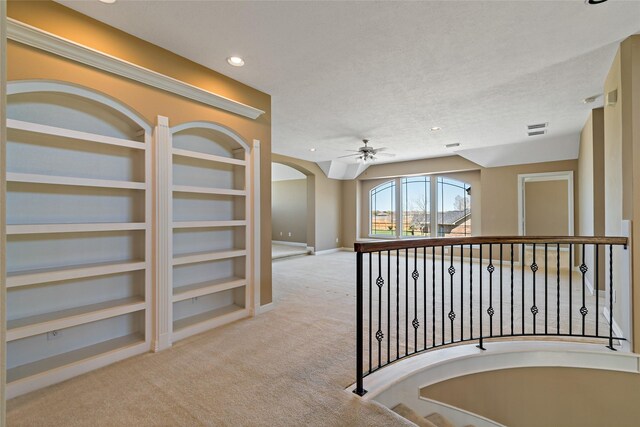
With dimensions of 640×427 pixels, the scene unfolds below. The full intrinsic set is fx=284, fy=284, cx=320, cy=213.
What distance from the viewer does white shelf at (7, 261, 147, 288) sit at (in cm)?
191

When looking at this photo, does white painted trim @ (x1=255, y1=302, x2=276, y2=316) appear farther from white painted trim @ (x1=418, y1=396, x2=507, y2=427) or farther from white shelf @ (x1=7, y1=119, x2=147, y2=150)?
white shelf @ (x1=7, y1=119, x2=147, y2=150)

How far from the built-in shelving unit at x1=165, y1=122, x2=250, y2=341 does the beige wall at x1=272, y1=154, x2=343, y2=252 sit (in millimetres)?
4631

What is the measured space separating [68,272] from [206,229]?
131 centimetres

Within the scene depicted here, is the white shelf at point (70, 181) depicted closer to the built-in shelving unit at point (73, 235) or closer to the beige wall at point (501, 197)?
the built-in shelving unit at point (73, 235)

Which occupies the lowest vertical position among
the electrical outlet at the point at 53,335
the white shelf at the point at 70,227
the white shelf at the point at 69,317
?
the electrical outlet at the point at 53,335

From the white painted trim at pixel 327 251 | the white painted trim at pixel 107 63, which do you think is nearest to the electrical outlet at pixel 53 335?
the white painted trim at pixel 107 63

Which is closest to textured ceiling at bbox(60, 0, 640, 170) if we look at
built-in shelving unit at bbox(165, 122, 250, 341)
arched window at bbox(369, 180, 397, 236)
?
built-in shelving unit at bbox(165, 122, 250, 341)

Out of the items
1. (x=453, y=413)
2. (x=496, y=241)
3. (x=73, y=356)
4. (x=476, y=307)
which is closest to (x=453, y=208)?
(x=476, y=307)

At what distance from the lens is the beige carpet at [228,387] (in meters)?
1.72

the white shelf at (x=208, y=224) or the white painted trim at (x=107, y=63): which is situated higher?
the white painted trim at (x=107, y=63)

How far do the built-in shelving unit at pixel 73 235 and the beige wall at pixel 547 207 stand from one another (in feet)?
30.6

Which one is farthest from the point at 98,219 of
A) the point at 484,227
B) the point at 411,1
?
the point at 484,227

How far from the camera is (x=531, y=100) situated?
3863 millimetres

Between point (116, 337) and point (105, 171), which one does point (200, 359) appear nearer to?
point (116, 337)
